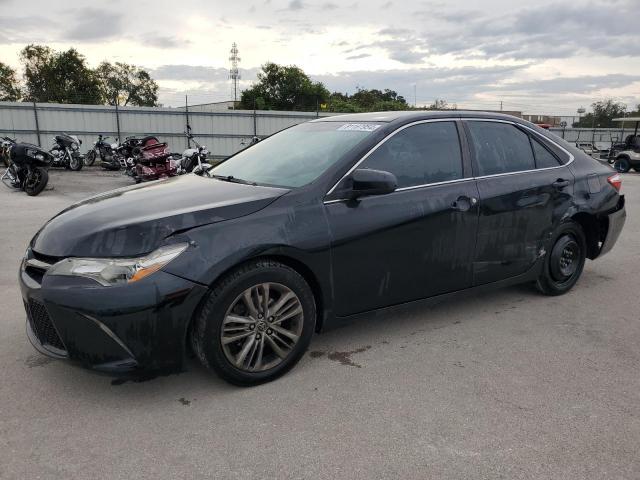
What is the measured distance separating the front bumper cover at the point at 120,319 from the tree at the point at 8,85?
152ft

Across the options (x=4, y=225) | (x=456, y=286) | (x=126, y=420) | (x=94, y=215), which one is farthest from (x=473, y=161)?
(x=4, y=225)

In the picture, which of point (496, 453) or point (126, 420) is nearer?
point (496, 453)

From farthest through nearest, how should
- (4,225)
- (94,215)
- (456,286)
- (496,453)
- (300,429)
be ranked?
(4,225) → (456,286) → (94,215) → (300,429) → (496,453)

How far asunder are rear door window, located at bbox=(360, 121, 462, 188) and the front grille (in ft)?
6.57

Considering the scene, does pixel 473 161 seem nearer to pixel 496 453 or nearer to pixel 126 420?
pixel 496 453

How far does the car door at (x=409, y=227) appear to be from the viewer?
129 inches

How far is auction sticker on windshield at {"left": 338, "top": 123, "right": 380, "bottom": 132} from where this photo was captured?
11.9 ft

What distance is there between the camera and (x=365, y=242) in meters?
3.29

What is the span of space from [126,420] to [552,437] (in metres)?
2.15

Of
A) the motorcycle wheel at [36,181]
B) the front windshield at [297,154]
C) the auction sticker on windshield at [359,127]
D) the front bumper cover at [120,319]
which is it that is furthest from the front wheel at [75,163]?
the front bumper cover at [120,319]

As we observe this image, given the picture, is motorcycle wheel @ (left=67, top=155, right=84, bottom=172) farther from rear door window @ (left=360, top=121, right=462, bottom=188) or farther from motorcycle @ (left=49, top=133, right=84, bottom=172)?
rear door window @ (left=360, top=121, right=462, bottom=188)

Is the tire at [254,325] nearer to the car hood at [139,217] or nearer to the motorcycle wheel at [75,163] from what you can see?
the car hood at [139,217]

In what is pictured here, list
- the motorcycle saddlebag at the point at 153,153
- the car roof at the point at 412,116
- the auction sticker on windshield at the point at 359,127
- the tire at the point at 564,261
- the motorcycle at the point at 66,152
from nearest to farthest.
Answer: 1. the auction sticker on windshield at the point at 359,127
2. the car roof at the point at 412,116
3. the tire at the point at 564,261
4. the motorcycle saddlebag at the point at 153,153
5. the motorcycle at the point at 66,152

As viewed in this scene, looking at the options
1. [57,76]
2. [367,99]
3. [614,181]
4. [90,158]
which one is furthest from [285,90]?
[614,181]
